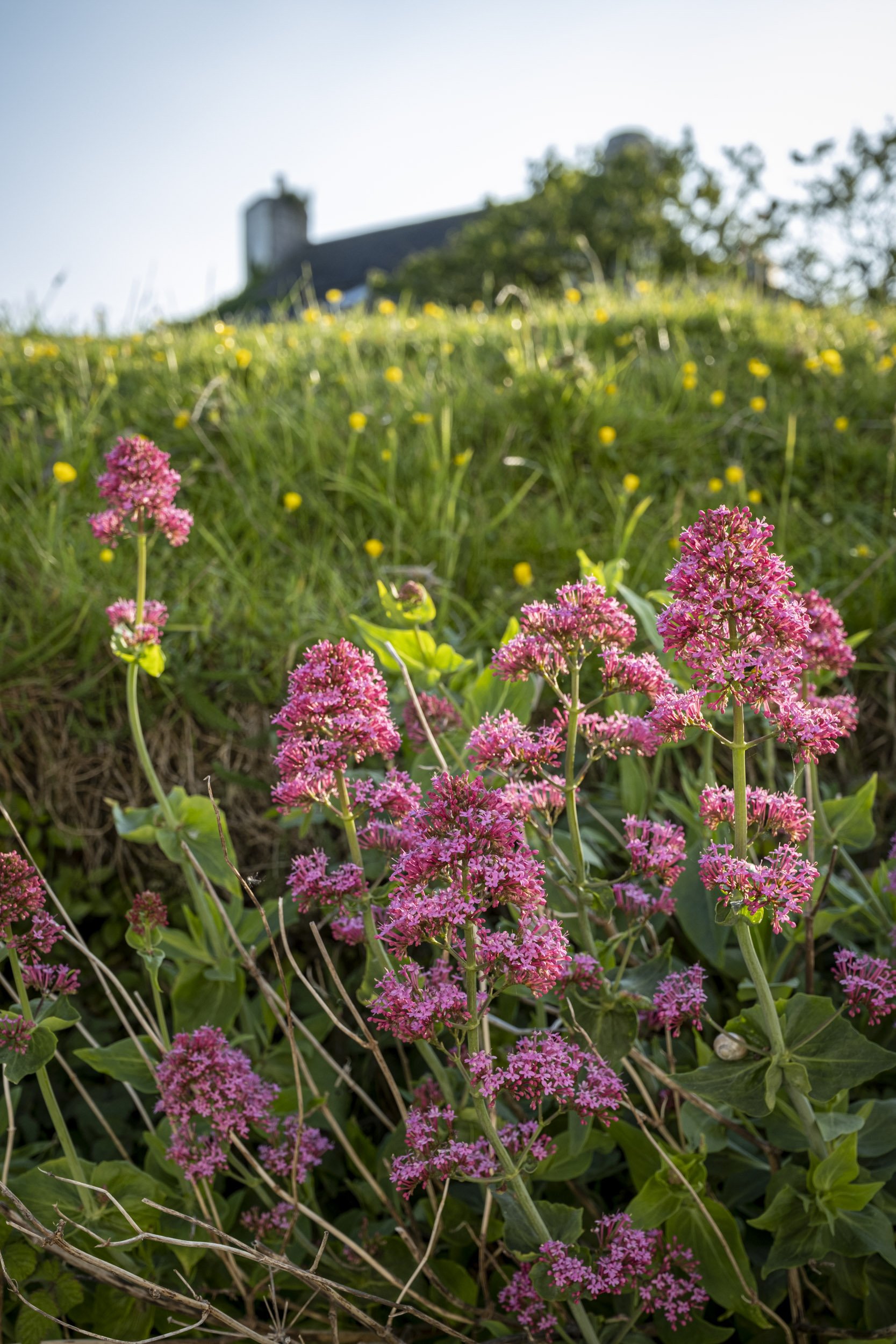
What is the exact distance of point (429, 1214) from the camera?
1.68 meters

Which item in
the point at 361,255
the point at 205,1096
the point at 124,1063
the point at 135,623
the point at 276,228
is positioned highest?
the point at 276,228

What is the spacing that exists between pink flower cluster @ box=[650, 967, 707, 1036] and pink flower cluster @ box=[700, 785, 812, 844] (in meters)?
0.24

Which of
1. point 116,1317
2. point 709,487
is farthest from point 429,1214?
point 709,487

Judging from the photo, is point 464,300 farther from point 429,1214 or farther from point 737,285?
point 429,1214

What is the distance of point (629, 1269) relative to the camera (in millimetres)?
1308

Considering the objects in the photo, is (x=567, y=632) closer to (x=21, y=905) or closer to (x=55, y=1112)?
(x=21, y=905)

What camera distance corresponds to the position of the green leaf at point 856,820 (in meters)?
1.82

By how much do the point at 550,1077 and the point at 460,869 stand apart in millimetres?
304

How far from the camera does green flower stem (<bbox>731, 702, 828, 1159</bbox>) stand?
1.09 metres

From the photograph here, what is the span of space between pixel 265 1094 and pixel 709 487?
2723mm

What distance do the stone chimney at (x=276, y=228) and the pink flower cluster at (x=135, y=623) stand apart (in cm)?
3356

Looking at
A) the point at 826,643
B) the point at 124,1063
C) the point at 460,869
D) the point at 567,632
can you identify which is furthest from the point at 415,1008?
the point at 826,643

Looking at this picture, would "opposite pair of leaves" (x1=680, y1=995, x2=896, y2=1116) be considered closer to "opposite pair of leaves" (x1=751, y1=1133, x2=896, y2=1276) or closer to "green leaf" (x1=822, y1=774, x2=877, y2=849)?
"opposite pair of leaves" (x1=751, y1=1133, x2=896, y2=1276)

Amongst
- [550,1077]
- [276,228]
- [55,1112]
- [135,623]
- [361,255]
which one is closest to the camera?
[550,1077]
